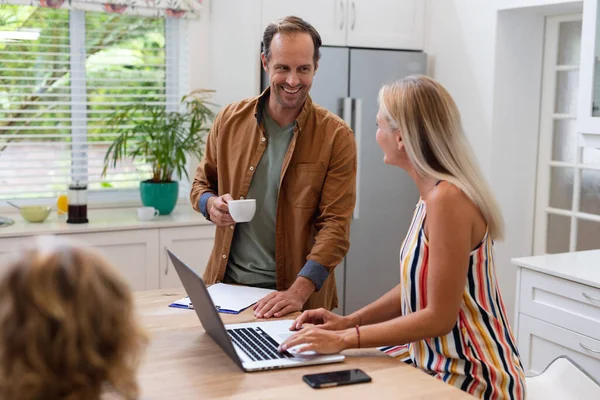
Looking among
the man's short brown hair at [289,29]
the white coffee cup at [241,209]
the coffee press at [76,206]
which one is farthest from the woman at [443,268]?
the coffee press at [76,206]

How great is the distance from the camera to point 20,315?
0.92m

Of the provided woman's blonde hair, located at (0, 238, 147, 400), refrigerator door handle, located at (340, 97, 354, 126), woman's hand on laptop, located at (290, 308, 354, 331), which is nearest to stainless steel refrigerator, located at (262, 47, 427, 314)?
refrigerator door handle, located at (340, 97, 354, 126)

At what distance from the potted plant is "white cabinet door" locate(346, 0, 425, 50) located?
0.88m

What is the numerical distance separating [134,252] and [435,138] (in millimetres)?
2168

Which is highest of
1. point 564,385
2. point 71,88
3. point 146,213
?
point 71,88

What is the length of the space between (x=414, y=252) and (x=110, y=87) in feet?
8.66


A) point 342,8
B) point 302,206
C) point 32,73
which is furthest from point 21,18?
point 302,206

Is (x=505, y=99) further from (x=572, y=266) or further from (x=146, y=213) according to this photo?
(x=146, y=213)

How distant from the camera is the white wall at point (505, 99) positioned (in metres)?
3.90

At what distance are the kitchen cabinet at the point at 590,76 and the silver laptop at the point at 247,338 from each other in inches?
72.2

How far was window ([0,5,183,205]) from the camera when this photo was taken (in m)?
3.82

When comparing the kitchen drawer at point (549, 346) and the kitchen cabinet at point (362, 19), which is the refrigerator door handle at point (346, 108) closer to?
the kitchen cabinet at point (362, 19)

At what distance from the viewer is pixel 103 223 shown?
360 centimetres

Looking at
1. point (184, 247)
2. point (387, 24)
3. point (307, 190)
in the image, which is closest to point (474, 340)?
point (307, 190)
